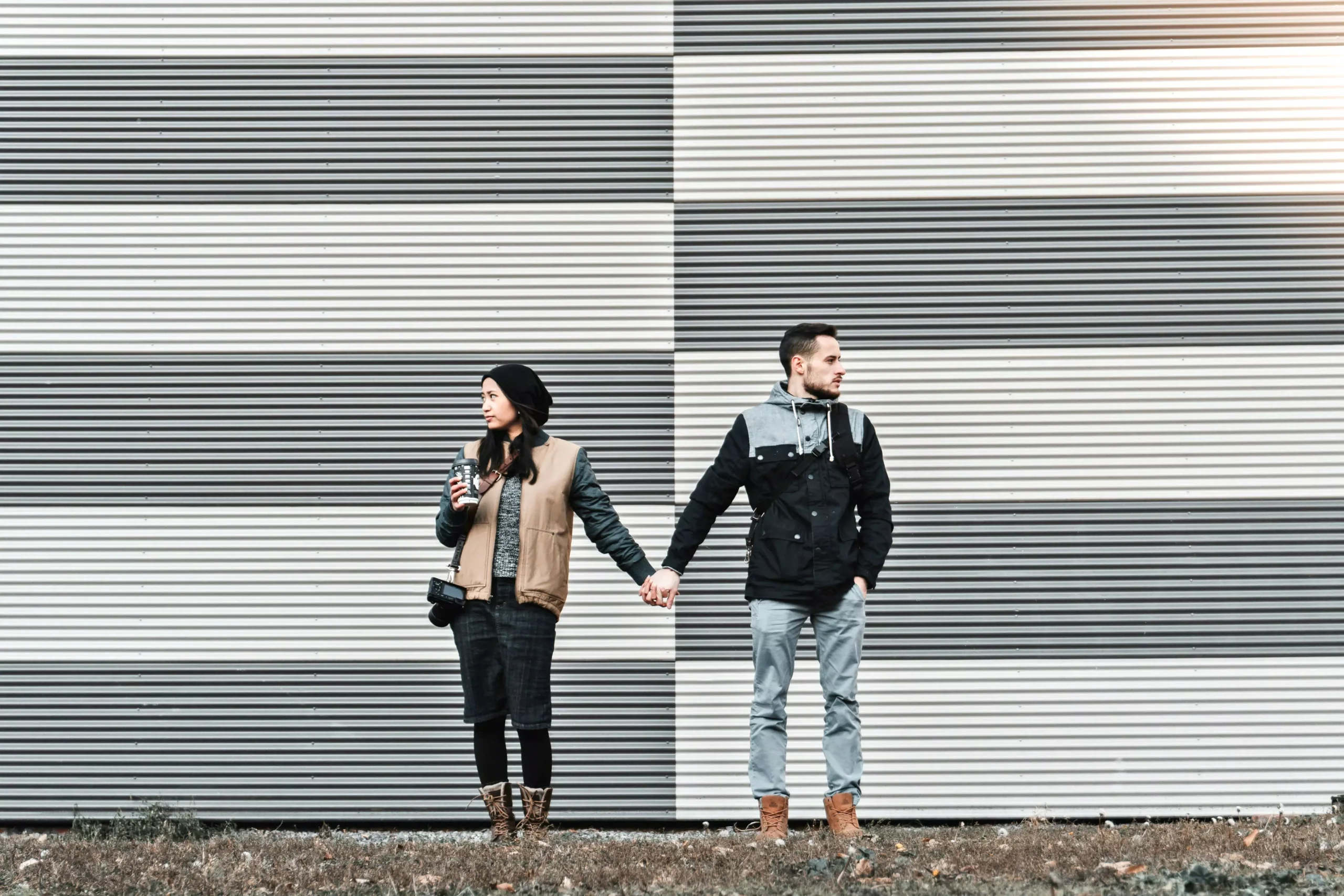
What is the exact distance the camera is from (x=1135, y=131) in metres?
6.85

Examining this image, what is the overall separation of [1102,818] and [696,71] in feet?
15.4

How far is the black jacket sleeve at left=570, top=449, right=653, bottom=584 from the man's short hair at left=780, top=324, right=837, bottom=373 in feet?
3.42

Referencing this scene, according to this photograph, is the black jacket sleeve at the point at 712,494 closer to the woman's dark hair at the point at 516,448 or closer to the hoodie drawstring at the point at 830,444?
the hoodie drawstring at the point at 830,444

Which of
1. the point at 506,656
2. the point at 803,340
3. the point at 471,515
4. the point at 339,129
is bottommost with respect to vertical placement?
the point at 506,656

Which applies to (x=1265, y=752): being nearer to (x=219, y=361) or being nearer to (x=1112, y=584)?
(x=1112, y=584)

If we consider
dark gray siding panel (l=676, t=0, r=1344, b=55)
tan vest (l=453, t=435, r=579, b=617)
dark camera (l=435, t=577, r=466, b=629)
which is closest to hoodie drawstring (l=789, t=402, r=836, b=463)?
tan vest (l=453, t=435, r=579, b=617)

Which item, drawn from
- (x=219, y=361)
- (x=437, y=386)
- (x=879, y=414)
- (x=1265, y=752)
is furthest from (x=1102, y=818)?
(x=219, y=361)

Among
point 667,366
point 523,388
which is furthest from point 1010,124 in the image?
point 523,388

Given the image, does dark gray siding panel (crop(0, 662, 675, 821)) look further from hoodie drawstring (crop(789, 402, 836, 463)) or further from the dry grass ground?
hoodie drawstring (crop(789, 402, 836, 463))

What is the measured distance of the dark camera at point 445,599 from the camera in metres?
5.33

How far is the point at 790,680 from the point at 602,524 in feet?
3.61

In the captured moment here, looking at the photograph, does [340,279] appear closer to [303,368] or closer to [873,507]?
[303,368]

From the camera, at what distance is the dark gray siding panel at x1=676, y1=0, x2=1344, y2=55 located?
689cm

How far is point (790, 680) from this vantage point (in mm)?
5367
